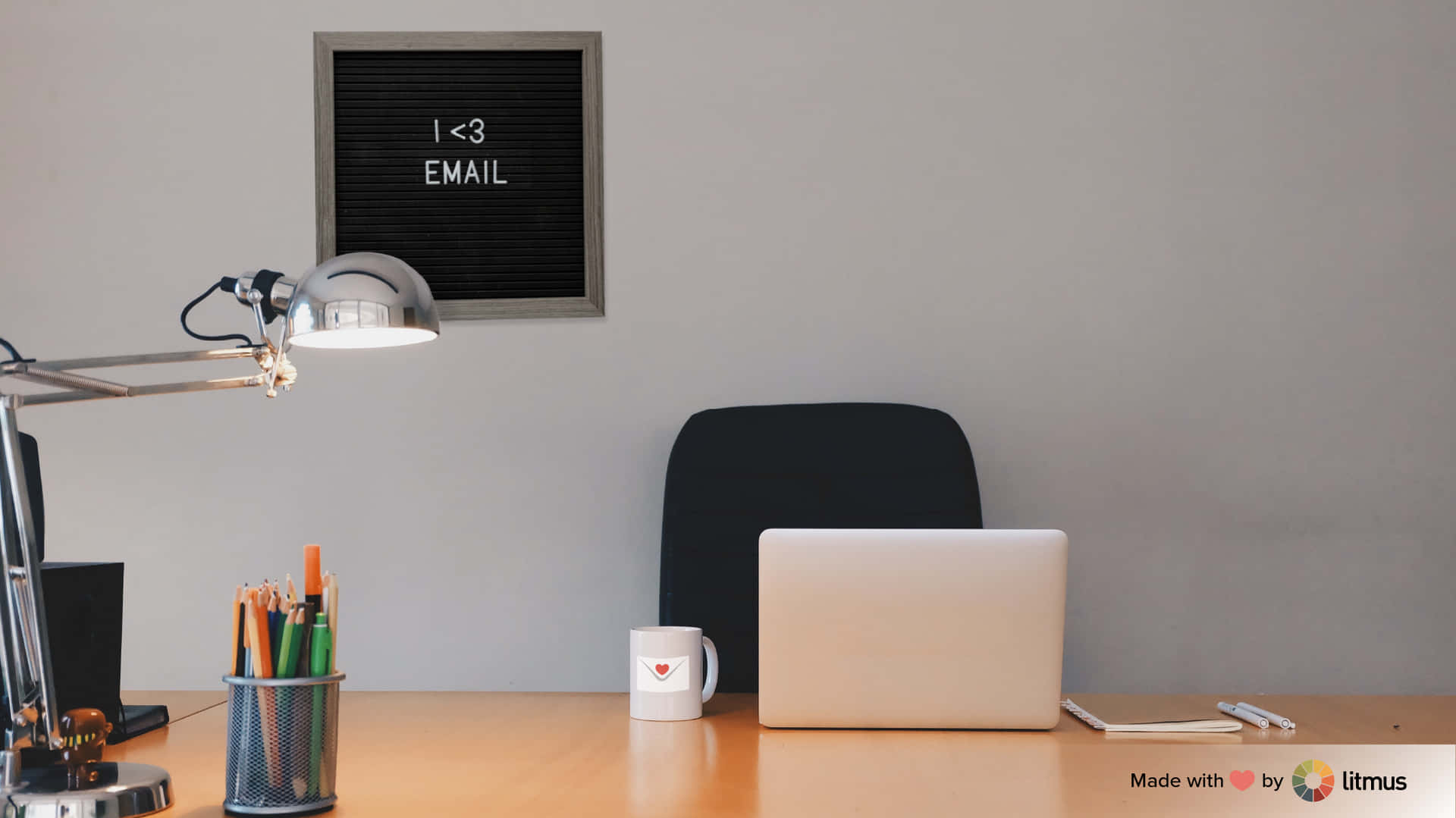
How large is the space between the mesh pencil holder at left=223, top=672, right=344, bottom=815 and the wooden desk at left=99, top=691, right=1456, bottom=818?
0.04 metres

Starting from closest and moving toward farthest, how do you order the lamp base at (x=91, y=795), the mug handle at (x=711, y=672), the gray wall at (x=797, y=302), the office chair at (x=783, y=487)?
the lamp base at (x=91, y=795) < the mug handle at (x=711, y=672) < the office chair at (x=783, y=487) < the gray wall at (x=797, y=302)

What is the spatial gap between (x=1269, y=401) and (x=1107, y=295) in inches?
15.4

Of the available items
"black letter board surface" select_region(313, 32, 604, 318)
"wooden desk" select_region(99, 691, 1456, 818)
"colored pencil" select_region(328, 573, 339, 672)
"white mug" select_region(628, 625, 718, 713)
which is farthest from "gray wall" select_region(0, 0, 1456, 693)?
"colored pencil" select_region(328, 573, 339, 672)

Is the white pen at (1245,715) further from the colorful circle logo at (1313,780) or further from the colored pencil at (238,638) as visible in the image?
the colored pencil at (238,638)

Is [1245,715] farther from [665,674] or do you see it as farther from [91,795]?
[91,795]

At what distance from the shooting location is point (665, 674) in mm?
1326

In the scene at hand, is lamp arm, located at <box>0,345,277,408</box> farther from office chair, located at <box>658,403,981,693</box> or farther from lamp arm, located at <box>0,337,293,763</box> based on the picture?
office chair, located at <box>658,403,981,693</box>

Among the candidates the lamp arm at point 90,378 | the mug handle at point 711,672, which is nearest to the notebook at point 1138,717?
the mug handle at point 711,672

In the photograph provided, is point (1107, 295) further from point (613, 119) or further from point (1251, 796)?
point (1251, 796)

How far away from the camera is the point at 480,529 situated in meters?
2.24

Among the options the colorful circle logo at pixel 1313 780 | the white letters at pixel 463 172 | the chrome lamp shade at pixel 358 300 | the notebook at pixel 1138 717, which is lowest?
the notebook at pixel 1138 717

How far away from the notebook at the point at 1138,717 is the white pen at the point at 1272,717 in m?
0.04

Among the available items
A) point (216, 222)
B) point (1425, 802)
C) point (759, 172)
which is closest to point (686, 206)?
point (759, 172)

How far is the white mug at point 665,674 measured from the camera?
1.32m
